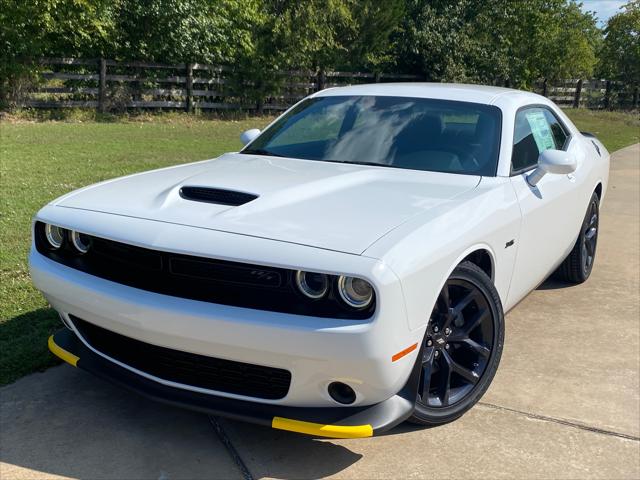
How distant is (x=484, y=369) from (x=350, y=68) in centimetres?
2227

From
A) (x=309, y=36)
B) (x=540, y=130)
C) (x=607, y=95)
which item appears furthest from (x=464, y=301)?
(x=607, y=95)

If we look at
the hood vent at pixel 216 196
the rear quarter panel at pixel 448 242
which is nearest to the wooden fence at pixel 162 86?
the hood vent at pixel 216 196

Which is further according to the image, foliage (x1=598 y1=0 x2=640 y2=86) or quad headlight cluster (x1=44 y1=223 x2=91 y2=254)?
foliage (x1=598 y1=0 x2=640 y2=86)

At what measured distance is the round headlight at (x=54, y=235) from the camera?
10.4 feet

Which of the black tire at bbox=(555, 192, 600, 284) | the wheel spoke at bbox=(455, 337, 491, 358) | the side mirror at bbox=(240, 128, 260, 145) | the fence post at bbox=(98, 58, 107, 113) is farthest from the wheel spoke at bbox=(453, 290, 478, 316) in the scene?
the fence post at bbox=(98, 58, 107, 113)

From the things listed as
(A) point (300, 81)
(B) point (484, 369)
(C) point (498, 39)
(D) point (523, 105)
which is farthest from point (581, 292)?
(C) point (498, 39)

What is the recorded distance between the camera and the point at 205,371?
9.11 ft

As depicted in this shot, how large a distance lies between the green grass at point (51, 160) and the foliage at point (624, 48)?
530 inches

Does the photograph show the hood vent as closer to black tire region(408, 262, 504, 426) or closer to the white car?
the white car

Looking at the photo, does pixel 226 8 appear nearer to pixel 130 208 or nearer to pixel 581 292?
pixel 581 292

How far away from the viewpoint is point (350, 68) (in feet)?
80.4

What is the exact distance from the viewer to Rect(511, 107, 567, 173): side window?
3.98 m

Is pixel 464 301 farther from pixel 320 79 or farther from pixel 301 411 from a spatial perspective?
pixel 320 79

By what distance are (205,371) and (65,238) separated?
926 mm
